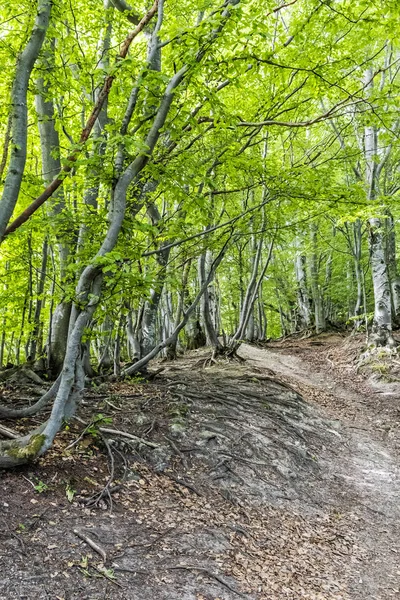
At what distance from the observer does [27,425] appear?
5105mm

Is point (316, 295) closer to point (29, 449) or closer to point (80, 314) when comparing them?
point (80, 314)

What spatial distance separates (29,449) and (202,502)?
212cm

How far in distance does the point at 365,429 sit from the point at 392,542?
382 centimetres

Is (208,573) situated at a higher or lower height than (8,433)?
lower

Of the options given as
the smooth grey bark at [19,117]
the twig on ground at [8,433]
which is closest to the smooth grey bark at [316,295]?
the smooth grey bark at [19,117]

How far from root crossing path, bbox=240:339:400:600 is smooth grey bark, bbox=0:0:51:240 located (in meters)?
5.09

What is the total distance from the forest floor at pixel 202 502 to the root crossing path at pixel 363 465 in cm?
2

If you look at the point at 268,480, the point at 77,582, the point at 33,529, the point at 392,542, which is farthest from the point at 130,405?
the point at 392,542

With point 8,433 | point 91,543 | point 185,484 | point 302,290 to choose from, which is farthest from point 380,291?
point 91,543

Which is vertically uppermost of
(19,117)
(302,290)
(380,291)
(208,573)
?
(19,117)

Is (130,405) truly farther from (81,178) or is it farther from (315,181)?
(315,181)

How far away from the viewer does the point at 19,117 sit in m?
4.07

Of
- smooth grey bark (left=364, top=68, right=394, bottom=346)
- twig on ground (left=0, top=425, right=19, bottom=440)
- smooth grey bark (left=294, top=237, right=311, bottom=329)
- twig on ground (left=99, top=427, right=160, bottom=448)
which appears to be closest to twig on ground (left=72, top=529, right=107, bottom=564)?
twig on ground (left=0, top=425, right=19, bottom=440)

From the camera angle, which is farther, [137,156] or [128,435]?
[128,435]
